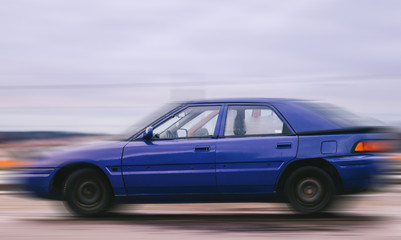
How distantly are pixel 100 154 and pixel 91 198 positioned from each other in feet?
1.77

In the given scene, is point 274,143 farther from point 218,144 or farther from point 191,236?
point 191,236

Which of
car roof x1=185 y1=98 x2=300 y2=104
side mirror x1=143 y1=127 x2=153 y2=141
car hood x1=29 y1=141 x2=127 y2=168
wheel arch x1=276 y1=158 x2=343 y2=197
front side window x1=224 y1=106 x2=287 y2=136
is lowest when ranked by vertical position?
wheel arch x1=276 y1=158 x2=343 y2=197

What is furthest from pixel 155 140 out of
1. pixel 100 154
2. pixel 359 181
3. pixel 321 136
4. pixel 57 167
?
pixel 359 181

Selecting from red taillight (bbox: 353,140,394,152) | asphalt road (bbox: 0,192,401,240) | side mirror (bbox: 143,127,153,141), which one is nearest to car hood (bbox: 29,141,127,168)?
side mirror (bbox: 143,127,153,141)

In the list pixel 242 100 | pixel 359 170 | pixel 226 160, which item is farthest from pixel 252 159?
pixel 359 170

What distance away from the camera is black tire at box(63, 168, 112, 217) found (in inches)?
280

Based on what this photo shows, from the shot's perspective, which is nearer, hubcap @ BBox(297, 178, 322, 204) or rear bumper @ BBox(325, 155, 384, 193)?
rear bumper @ BBox(325, 155, 384, 193)

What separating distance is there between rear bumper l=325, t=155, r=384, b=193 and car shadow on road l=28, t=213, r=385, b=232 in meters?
0.42

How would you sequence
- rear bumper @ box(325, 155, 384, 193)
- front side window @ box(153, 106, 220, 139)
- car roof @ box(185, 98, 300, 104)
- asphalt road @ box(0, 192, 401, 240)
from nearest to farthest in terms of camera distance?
asphalt road @ box(0, 192, 401, 240), rear bumper @ box(325, 155, 384, 193), front side window @ box(153, 106, 220, 139), car roof @ box(185, 98, 300, 104)

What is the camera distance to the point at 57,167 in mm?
7141

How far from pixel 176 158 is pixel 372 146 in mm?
2180

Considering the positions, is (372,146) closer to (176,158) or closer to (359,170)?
(359,170)

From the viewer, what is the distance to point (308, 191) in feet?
22.6

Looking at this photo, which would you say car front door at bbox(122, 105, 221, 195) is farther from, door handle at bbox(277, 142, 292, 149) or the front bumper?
the front bumper
